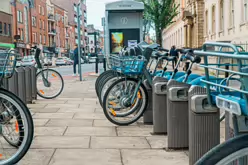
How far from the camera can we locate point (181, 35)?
47.2m

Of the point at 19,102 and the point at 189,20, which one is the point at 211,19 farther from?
the point at 19,102

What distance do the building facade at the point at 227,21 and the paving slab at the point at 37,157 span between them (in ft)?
50.1

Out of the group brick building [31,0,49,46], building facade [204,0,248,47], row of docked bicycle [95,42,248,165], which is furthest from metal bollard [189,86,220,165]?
brick building [31,0,49,46]

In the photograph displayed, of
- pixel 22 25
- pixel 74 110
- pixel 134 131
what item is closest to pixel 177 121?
pixel 134 131

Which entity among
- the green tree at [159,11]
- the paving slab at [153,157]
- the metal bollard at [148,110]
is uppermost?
the green tree at [159,11]

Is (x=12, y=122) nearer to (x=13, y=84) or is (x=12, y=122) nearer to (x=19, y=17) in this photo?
(x=13, y=84)

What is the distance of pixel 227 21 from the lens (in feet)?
85.3

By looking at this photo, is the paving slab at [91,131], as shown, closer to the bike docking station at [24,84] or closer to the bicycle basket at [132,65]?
the bicycle basket at [132,65]

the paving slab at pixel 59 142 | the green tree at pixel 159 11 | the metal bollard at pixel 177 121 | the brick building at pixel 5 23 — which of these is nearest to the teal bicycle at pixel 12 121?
the paving slab at pixel 59 142

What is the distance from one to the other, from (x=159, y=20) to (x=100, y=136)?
1137 inches

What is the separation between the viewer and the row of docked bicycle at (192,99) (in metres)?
1.84

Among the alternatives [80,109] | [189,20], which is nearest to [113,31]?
[80,109]

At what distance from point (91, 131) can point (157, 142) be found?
113cm

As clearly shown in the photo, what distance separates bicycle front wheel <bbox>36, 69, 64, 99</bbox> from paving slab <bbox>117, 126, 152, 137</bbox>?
401cm
